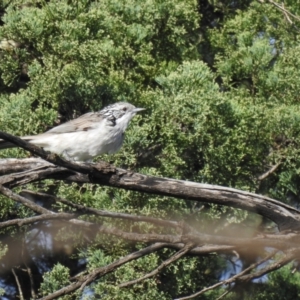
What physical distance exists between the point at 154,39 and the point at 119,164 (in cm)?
140

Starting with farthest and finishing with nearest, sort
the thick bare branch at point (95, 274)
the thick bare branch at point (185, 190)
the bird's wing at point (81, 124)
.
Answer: the bird's wing at point (81, 124) < the thick bare branch at point (185, 190) < the thick bare branch at point (95, 274)

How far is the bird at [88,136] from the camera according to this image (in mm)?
6301

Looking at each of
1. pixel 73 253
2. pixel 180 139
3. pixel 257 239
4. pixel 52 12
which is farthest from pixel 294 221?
pixel 52 12

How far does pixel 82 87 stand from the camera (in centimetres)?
678

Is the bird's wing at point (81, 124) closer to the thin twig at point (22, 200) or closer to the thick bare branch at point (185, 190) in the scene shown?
the thick bare branch at point (185, 190)

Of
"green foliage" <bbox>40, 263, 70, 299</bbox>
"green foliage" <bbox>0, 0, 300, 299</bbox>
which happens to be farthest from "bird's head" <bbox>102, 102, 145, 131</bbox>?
"green foliage" <bbox>40, 263, 70, 299</bbox>

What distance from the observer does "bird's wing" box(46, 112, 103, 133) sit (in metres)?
6.30

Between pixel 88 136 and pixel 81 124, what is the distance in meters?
0.10

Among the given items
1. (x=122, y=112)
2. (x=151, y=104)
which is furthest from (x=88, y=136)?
(x=151, y=104)

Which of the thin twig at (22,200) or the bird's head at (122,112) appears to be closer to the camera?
the thin twig at (22,200)

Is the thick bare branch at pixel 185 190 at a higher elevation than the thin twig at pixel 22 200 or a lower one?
lower

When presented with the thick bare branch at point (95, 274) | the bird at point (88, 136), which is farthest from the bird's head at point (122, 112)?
the thick bare branch at point (95, 274)

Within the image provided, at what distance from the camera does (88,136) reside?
20.9ft

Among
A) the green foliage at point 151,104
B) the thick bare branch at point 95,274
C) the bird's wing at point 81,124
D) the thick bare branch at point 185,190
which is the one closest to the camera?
the thick bare branch at point 95,274
